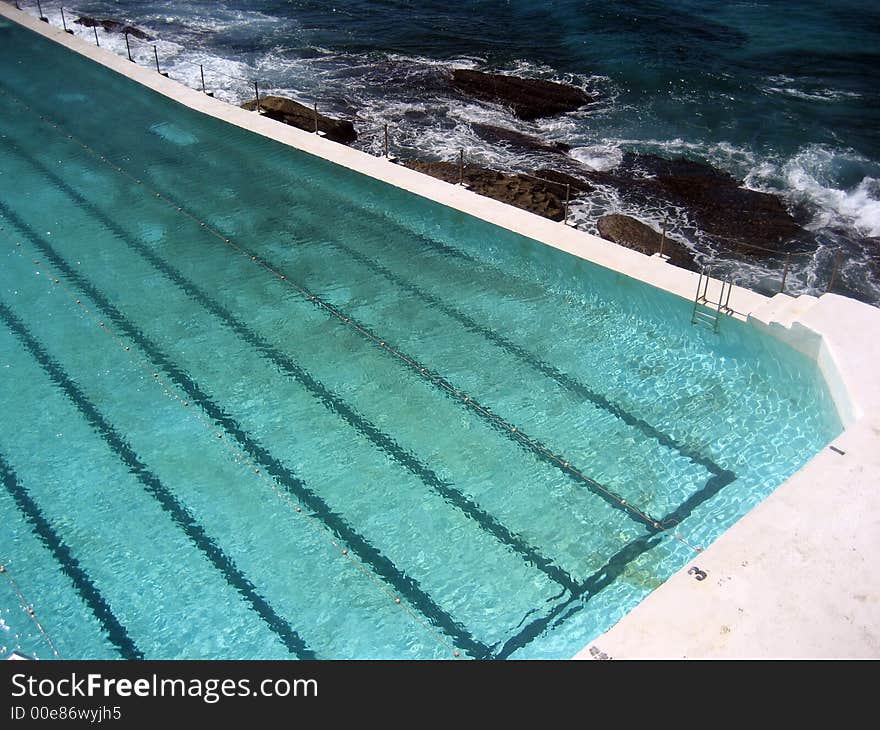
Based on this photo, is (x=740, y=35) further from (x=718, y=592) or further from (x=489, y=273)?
(x=718, y=592)

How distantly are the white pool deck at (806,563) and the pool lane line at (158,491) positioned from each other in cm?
172

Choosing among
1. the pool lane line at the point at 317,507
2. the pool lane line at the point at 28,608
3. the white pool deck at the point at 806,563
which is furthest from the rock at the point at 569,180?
the pool lane line at the point at 28,608

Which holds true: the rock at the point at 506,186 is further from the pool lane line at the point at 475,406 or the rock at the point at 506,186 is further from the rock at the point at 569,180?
the pool lane line at the point at 475,406

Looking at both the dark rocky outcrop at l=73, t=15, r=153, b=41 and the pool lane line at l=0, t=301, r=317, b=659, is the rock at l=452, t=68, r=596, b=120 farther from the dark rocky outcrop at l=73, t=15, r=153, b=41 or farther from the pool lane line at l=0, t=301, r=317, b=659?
the pool lane line at l=0, t=301, r=317, b=659

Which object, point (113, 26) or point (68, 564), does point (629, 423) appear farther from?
point (113, 26)

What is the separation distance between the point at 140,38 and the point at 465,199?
1196 centimetres

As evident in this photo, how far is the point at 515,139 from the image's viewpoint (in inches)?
503

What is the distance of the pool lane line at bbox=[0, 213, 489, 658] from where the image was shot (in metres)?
4.59

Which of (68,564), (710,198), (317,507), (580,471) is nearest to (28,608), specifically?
(68,564)

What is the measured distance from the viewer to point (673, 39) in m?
18.2

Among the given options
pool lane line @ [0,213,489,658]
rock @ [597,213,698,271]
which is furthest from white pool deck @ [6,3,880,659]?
rock @ [597,213,698,271]

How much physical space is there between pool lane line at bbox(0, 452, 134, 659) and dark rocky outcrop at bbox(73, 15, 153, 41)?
46.9 ft

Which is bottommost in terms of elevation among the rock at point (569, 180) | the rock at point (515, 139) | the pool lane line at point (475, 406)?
the pool lane line at point (475, 406)

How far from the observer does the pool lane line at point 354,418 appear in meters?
4.96
